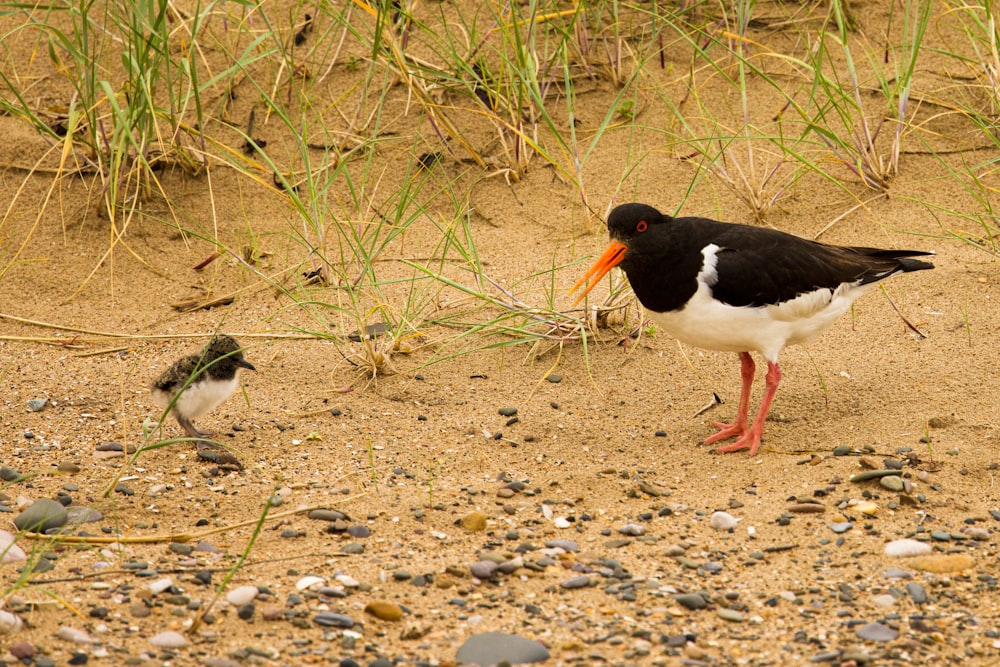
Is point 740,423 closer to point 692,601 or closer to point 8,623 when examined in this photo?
point 692,601

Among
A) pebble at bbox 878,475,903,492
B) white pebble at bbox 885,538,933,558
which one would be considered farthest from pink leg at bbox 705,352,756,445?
white pebble at bbox 885,538,933,558

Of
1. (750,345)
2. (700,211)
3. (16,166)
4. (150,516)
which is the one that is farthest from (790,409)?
(16,166)

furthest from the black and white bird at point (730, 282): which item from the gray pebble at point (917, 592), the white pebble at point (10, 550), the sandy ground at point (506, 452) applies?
the white pebble at point (10, 550)

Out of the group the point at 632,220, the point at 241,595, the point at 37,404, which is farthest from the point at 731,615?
the point at 37,404

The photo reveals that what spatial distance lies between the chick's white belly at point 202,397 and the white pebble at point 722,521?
2045 millimetres

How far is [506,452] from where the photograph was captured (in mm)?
4586

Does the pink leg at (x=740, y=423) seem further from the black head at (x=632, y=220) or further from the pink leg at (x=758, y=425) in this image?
the black head at (x=632, y=220)

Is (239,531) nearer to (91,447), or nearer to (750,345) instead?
(91,447)

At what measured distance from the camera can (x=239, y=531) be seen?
3811 millimetres

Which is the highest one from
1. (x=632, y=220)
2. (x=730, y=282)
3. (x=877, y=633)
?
(x=632, y=220)

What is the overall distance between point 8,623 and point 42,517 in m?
0.73

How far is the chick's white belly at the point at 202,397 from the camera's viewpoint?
4496mm

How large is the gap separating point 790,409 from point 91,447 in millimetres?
2993

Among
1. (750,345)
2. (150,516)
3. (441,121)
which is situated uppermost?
(441,121)
